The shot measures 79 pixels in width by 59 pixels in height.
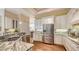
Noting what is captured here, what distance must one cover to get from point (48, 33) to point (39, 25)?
24 centimetres

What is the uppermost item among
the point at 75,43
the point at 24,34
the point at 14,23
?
the point at 14,23

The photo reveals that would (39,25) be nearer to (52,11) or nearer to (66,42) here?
(52,11)

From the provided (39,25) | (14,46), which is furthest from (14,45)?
(39,25)

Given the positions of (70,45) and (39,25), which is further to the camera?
(39,25)

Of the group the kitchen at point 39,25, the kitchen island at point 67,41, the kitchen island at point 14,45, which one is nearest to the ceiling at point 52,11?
the kitchen at point 39,25

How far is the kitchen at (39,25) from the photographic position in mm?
1941

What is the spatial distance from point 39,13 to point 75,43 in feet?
2.81

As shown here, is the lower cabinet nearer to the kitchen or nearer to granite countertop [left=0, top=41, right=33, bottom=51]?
the kitchen

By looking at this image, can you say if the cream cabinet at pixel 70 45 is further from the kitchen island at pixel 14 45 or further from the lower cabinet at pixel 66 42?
the kitchen island at pixel 14 45

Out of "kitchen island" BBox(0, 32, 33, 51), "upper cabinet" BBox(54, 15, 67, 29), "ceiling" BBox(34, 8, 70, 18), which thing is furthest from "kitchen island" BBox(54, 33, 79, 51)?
"kitchen island" BBox(0, 32, 33, 51)

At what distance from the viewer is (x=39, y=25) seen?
2027mm
